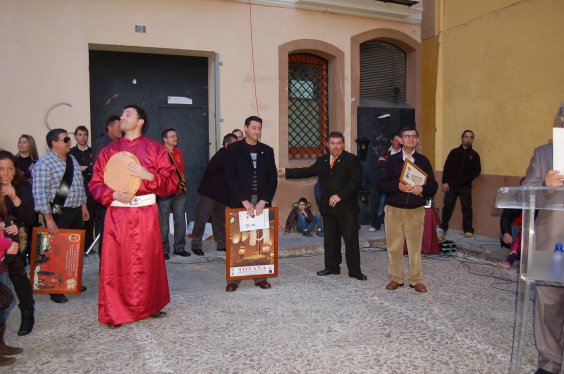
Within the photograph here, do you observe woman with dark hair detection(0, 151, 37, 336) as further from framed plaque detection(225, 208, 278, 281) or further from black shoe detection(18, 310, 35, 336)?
framed plaque detection(225, 208, 278, 281)

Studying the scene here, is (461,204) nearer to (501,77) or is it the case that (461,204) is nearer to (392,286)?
(501,77)

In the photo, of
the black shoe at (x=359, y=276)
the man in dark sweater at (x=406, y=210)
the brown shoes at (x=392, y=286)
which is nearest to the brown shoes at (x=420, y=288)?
the man in dark sweater at (x=406, y=210)

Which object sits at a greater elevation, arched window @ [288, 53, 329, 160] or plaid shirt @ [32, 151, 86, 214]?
arched window @ [288, 53, 329, 160]

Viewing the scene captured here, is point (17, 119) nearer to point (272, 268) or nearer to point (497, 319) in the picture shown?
point (272, 268)

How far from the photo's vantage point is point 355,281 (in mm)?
6512

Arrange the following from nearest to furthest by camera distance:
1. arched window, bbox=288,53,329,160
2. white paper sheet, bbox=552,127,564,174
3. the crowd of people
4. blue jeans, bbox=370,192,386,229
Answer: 1. white paper sheet, bbox=552,127,564,174
2. the crowd of people
3. blue jeans, bbox=370,192,386,229
4. arched window, bbox=288,53,329,160

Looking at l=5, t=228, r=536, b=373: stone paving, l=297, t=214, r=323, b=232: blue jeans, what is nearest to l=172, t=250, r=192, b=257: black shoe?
l=5, t=228, r=536, b=373: stone paving

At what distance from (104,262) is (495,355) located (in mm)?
3454

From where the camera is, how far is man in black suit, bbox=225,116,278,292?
6117 millimetres

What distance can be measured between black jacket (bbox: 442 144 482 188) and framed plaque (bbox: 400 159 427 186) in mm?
3804

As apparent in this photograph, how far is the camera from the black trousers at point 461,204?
373 inches

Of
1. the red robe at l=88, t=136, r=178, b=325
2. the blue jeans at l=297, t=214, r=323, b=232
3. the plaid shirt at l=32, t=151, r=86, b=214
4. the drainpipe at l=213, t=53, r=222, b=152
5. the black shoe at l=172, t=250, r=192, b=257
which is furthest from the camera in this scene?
the blue jeans at l=297, t=214, r=323, b=232

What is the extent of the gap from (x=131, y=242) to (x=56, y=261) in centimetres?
122

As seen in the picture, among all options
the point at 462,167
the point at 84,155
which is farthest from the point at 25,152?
the point at 462,167
